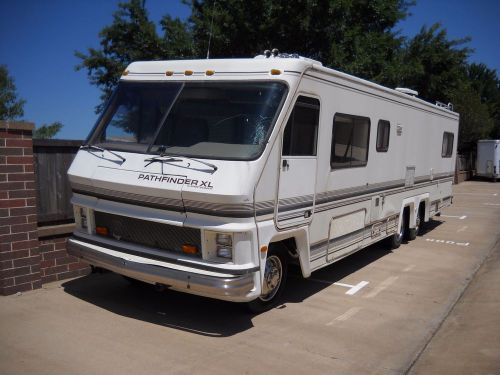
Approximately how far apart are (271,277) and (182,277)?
1.22m

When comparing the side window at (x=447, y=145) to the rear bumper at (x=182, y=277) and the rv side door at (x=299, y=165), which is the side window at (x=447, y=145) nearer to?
the rv side door at (x=299, y=165)

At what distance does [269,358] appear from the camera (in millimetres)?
4402

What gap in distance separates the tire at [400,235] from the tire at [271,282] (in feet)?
13.0

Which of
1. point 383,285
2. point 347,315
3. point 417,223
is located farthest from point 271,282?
point 417,223

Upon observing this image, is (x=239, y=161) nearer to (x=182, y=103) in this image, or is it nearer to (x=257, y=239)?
(x=257, y=239)

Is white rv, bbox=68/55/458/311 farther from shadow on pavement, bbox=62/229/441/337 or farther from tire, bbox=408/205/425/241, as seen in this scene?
tire, bbox=408/205/425/241

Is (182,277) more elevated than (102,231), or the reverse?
(102,231)

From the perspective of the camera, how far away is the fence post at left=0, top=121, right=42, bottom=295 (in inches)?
217

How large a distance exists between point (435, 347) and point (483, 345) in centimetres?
44

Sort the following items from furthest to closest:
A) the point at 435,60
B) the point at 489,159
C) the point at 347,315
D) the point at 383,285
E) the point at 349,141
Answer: the point at 489,159 < the point at 435,60 < the point at 383,285 < the point at 349,141 < the point at 347,315

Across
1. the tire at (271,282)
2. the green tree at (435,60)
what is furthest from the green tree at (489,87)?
the tire at (271,282)

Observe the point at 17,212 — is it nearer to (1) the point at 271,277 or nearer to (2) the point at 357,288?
(1) the point at 271,277

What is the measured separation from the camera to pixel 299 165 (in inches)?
210

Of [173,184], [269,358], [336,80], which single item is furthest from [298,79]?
[269,358]
